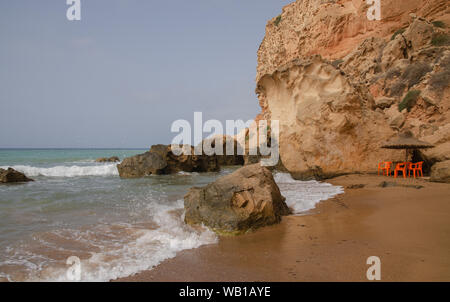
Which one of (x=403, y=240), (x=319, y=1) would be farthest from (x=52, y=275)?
(x=319, y=1)

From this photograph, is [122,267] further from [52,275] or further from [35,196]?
[35,196]

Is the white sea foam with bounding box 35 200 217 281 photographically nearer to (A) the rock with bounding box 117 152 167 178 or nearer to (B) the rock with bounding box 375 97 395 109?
(A) the rock with bounding box 117 152 167 178

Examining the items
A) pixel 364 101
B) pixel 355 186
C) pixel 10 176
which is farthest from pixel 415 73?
pixel 10 176

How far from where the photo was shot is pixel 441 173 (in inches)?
305

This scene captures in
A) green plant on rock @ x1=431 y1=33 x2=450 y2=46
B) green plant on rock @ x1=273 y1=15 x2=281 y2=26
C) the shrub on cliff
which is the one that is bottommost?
the shrub on cliff

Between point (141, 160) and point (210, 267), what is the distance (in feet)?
45.8

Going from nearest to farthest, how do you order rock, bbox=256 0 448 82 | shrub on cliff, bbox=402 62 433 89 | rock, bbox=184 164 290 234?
rock, bbox=184 164 290 234 < shrub on cliff, bbox=402 62 433 89 < rock, bbox=256 0 448 82

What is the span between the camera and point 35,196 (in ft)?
27.1

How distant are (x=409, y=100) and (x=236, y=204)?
13.5m

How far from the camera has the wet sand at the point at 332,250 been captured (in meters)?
2.71

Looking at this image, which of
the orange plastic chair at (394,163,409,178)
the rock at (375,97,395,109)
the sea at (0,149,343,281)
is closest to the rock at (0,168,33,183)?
the sea at (0,149,343,281)

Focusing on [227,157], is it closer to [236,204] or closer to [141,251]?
[236,204]

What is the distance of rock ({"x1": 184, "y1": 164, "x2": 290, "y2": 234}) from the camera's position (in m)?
4.36

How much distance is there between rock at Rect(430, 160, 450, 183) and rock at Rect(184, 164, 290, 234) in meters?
5.66
